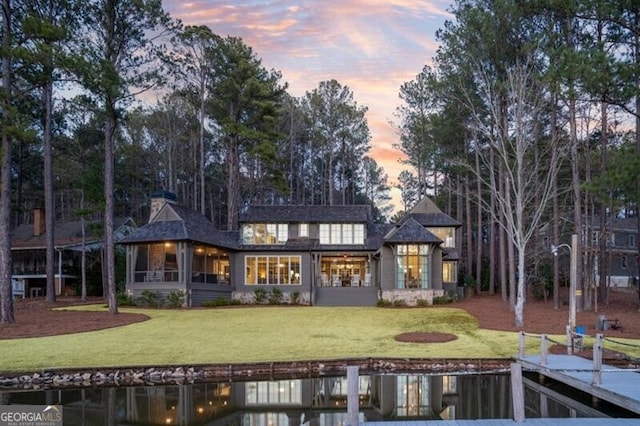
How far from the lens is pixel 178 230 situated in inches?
1096

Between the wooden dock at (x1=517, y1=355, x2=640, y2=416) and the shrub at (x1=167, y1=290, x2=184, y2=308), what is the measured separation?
58.3ft

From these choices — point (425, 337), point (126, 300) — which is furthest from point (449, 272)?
point (126, 300)

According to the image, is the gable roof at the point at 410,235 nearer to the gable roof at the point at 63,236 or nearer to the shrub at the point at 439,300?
the shrub at the point at 439,300

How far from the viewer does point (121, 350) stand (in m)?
15.4

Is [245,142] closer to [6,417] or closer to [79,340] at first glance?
[79,340]

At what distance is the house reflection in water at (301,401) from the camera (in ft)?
34.2

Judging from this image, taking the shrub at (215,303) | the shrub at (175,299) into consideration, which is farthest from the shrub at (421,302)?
the shrub at (175,299)

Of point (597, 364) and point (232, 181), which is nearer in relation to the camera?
point (597, 364)

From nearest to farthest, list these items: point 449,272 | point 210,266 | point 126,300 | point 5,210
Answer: point 5,210 → point 126,300 → point 210,266 → point 449,272

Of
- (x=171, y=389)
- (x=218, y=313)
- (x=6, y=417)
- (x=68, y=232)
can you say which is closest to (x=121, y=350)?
(x=171, y=389)

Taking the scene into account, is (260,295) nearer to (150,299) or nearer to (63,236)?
(150,299)

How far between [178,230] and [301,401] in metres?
18.2

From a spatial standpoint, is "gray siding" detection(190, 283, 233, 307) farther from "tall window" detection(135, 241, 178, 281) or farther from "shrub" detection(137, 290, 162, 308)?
"shrub" detection(137, 290, 162, 308)

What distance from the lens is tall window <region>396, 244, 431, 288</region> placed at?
28438 mm
